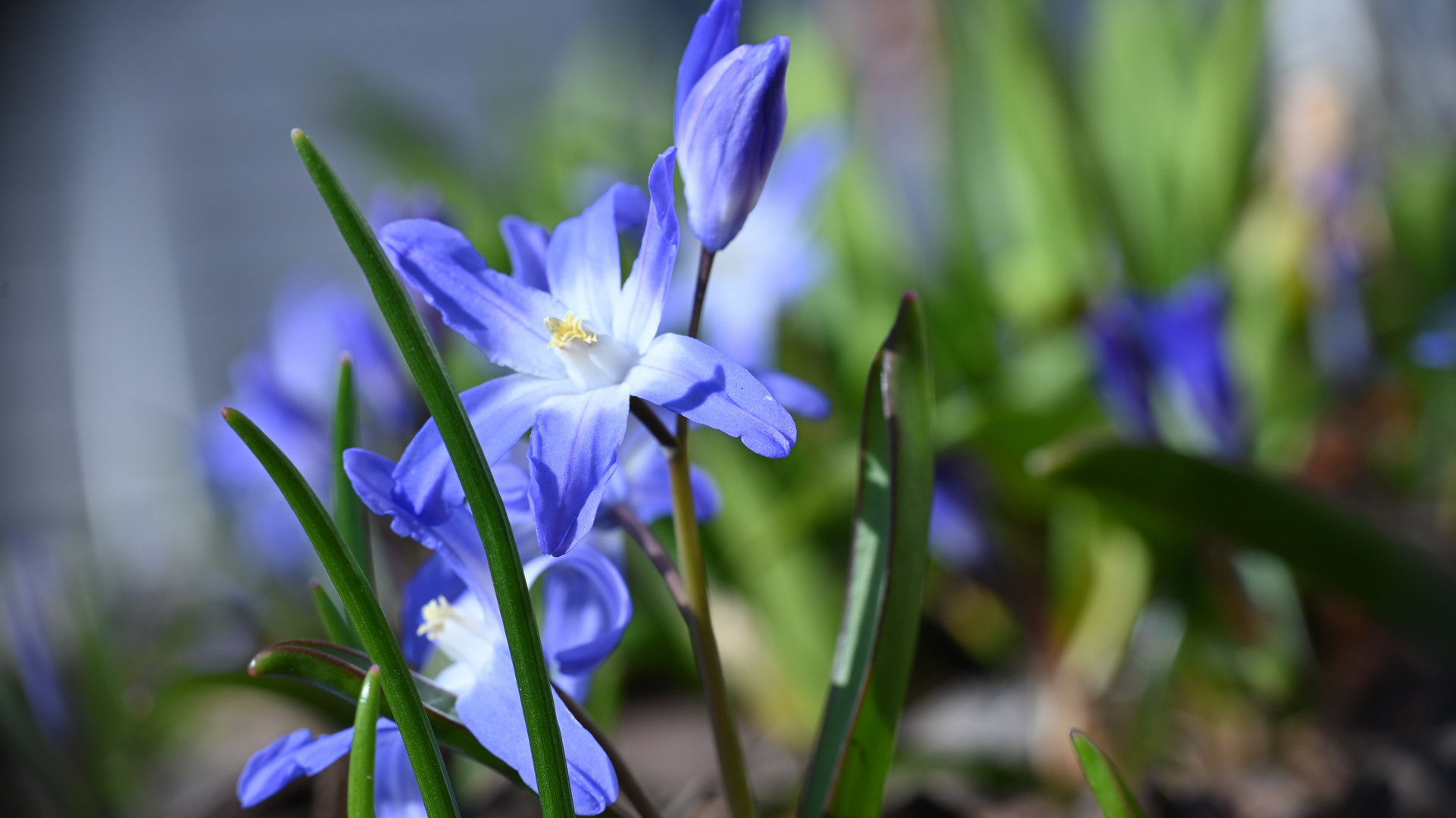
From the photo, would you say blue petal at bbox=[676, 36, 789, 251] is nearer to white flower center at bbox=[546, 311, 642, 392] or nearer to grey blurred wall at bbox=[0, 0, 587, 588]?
white flower center at bbox=[546, 311, 642, 392]

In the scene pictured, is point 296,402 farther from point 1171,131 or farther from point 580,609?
point 1171,131

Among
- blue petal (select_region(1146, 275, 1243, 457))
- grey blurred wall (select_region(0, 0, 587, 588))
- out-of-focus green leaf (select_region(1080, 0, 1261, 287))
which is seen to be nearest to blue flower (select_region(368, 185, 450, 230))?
blue petal (select_region(1146, 275, 1243, 457))

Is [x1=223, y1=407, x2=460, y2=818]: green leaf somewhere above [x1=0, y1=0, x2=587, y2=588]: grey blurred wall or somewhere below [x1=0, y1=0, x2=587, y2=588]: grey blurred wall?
below

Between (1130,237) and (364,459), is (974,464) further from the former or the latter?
(364,459)

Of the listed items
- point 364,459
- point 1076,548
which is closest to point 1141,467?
point 1076,548

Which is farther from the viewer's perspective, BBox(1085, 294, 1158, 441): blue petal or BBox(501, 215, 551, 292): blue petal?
BBox(1085, 294, 1158, 441): blue petal

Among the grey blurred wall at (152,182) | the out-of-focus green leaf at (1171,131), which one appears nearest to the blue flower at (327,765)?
the out-of-focus green leaf at (1171,131)

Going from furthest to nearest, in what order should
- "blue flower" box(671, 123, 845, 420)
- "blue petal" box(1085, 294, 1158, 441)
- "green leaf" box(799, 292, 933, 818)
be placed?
"blue flower" box(671, 123, 845, 420)
"blue petal" box(1085, 294, 1158, 441)
"green leaf" box(799, 292, 933, 818)
